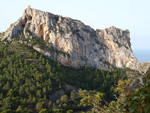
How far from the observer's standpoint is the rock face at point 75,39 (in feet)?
311

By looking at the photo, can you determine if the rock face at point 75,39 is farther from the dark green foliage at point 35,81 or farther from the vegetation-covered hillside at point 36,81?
the dark green foliage at point 35,81

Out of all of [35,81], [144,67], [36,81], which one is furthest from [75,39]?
[144,67]

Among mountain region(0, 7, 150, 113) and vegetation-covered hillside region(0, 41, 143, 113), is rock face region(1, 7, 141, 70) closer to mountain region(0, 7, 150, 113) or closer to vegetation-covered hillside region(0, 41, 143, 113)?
mountain region(0, 7, 150, 113)

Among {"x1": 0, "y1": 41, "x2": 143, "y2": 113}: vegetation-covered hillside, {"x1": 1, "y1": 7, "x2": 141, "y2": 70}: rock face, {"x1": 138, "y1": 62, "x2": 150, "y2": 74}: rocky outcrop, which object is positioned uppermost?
{"x1": 1, "y1": 7, "x2": 141, "y2": 70}: rock face

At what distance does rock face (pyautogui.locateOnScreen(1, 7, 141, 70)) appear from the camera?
311 ft

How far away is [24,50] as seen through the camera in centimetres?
8156

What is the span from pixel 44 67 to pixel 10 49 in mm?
20664

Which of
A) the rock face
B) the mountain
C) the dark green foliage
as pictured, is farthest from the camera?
the rock face

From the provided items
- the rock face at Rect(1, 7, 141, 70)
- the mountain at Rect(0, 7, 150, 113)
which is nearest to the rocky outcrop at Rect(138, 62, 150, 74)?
the mountain at Rect(0, 7, 150, 113)

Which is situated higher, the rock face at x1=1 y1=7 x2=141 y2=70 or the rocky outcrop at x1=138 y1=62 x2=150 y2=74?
the rock face at x1=1 y1=7 x2=141 y2=70

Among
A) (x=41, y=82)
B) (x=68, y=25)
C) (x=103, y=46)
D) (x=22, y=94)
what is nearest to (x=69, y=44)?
(x=68, y=25)

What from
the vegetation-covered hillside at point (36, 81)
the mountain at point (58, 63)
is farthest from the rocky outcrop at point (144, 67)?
the vegetation-covered hillside at point (36, 81)

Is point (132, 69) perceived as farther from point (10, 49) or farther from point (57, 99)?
point (10, 49)

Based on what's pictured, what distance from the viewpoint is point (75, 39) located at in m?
98.5
